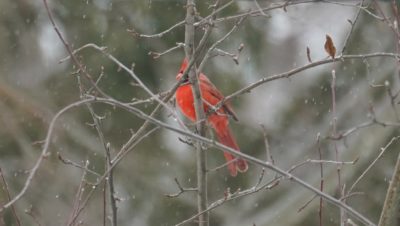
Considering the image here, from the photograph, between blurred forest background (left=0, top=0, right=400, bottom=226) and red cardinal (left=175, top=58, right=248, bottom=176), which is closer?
red cardinal (left=175, top=58, right=248, bottom=176)

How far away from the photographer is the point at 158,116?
8.25 metres

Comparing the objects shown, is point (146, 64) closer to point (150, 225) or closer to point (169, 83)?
point (169, 83)

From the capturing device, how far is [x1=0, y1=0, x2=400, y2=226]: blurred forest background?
8445mm

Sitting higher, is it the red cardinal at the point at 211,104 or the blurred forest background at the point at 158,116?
A: the blurred forest background at the point at 158,116

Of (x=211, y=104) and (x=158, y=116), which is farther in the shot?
(x=158, y=116)

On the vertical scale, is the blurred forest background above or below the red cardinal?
above

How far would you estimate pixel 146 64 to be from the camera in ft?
29.1

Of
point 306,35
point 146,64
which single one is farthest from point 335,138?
point 306,35

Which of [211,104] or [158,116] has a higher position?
[158,116]

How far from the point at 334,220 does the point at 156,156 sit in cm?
190

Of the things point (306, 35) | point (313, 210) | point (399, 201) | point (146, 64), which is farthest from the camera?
point (306, 35)

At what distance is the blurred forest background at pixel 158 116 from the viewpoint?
8.45 meters

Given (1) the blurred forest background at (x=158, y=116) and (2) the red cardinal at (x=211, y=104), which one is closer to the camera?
(2) the red cardinal at (x=211, y=104)

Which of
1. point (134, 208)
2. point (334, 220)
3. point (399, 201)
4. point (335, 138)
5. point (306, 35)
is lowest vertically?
point (335, 138)
